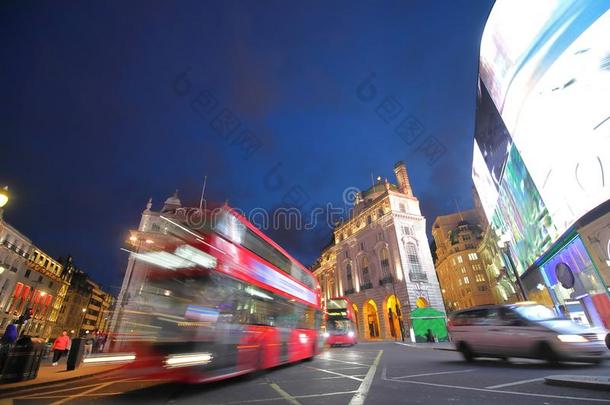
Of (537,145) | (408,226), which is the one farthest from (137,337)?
(408,226)

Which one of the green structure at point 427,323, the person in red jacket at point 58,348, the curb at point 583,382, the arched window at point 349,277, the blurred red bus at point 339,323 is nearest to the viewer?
the curb at point 583,382

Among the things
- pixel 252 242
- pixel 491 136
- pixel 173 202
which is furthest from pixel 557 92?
pixel 173 202

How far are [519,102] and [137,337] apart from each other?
2138 centimetres

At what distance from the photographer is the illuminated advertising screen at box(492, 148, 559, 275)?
17281mm

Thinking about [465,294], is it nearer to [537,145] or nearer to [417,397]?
[537,145]

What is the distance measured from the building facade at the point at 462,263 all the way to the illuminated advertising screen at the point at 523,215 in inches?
1511

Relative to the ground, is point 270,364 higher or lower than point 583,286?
lower

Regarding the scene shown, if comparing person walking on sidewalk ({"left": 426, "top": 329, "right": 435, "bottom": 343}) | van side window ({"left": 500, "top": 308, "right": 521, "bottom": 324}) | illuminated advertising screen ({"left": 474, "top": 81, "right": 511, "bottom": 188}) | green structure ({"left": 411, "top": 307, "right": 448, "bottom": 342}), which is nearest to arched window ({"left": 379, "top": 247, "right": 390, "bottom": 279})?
green structure ({"left": 411, "top": 307, "right": 448, "bottom": 342})

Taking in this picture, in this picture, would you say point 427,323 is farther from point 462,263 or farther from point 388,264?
point 462,263

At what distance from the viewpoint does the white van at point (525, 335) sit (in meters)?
6.99

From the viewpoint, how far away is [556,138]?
45.6 ft

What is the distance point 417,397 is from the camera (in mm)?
4629

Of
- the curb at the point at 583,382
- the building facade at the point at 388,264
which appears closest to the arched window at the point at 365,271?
the building facade at the point at 388,264

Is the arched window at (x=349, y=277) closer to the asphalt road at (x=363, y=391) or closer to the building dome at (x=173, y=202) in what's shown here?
the building dome at (x=173, y=202)
